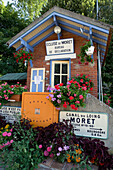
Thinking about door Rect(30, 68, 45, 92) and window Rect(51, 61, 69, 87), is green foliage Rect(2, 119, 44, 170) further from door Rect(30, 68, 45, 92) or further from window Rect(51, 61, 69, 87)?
window Rect(51, 61, 69, 87)

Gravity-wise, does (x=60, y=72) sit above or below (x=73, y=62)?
below

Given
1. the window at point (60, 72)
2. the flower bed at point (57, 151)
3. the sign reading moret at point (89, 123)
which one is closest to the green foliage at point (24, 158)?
the flower bed at point (57, 151)

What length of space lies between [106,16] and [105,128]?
41.3ft

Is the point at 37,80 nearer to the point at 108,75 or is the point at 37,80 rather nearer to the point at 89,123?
the point at 89,123

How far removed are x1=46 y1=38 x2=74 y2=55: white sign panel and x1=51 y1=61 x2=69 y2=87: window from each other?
476 mm

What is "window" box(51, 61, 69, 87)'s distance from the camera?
5.64 metres

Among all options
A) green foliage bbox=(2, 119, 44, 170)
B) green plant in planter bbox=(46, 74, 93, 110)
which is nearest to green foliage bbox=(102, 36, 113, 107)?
green plant in planter bbox=(46, 74, 93, 110)

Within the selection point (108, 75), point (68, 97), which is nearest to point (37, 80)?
point (68, 97)

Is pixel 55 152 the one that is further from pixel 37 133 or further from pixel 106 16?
pixel 106 16

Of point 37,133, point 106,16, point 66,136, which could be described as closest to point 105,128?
point 66,136

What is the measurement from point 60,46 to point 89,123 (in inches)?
139

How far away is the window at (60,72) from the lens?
18.5 ft

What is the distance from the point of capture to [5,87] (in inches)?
161

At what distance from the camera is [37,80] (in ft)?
18.7
